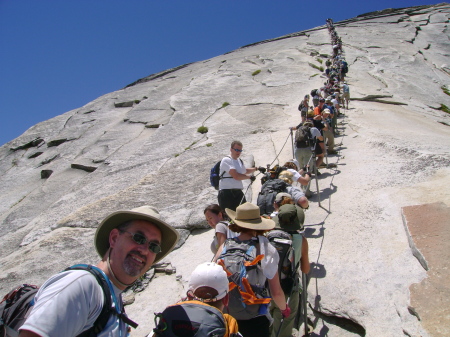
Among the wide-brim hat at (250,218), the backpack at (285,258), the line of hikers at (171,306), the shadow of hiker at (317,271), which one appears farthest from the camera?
the shadow of hiker at (317,271)

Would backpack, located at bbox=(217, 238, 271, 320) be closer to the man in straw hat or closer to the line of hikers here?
the line of hikers

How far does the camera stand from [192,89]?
2523 centimetres

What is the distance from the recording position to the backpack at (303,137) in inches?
396

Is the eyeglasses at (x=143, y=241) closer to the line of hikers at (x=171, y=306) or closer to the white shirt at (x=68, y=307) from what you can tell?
the line of hikers at (x=171, y=306)

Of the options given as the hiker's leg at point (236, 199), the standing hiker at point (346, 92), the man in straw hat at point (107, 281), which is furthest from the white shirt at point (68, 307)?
the standing hiker at point (346, 92)

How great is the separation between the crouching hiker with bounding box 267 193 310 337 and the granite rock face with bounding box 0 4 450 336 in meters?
0.95

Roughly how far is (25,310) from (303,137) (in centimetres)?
848

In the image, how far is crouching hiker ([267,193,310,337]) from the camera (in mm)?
4486

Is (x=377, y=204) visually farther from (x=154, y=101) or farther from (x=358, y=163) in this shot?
(x=154, y=101)

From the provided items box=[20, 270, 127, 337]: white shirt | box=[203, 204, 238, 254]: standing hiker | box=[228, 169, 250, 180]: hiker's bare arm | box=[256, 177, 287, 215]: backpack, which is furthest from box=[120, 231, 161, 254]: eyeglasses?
box=[228, 169, 250, 180]: hiker's bare arm

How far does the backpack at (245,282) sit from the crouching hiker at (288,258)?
25.4 inches

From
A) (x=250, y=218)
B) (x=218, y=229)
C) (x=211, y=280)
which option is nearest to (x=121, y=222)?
(x=211, y=280)

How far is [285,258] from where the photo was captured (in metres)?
4.48

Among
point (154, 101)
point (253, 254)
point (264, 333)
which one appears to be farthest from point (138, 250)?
point (154, 101)
